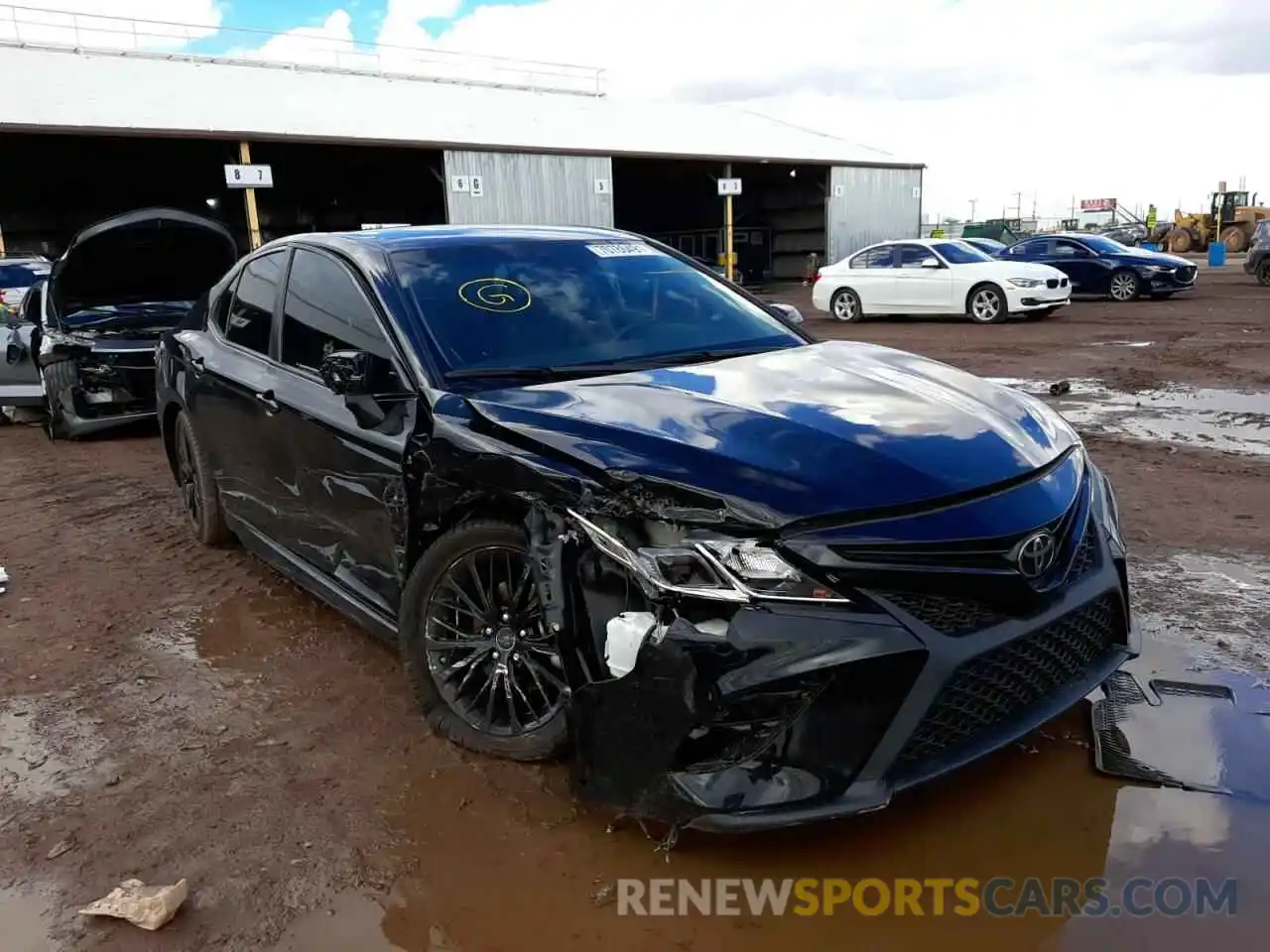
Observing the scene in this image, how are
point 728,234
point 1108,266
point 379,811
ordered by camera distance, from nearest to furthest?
1. point 379,811
2. point 1108,266
3. point 728,234

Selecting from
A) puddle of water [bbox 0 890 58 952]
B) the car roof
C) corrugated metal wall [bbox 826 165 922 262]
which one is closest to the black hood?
the car roof

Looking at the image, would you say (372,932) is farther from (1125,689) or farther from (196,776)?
(1125,689)

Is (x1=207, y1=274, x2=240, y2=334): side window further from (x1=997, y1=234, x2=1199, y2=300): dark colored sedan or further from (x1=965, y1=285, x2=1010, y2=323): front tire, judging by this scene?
(x1=997, y1=234, x2=1199, y2=300): dark colored sedan

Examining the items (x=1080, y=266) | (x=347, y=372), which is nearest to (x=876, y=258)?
(x=1080, y=266)

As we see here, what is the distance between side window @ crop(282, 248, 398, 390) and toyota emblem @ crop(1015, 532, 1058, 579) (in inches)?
78.1

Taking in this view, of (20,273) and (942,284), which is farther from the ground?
(20,273)

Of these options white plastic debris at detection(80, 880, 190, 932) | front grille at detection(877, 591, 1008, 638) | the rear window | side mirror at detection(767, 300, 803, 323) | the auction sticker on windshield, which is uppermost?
the auction sticker on windshield

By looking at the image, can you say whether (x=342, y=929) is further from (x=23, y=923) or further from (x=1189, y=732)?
(x=1189, y=732)

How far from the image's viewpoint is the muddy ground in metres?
2.36

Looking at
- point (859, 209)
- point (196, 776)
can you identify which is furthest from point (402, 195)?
point (196, 776)

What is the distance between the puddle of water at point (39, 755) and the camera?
10.1 ft

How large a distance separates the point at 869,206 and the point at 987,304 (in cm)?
1918

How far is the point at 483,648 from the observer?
2.97 meters

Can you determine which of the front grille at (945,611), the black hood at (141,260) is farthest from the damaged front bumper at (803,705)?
the black hood at (141,260)
